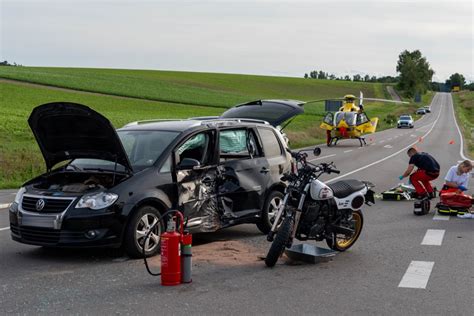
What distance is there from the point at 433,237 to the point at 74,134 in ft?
17.7

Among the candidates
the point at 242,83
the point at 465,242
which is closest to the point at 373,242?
the point at 465,242

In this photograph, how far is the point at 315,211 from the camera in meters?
8.20

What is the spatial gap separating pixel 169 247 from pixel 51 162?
2.74m

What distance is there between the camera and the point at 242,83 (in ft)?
371

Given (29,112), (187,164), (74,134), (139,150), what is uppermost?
(74,134)

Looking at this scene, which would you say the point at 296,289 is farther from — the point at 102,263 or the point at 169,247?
the point at 102,263

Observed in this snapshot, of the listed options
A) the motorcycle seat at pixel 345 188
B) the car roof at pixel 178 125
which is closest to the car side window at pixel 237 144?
the car roof at pixel 178 125

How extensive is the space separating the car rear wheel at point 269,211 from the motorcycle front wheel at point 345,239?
1318 millimetres

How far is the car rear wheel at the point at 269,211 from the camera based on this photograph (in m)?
9.68

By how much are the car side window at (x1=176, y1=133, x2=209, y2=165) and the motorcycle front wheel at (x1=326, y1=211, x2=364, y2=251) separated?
2.00m

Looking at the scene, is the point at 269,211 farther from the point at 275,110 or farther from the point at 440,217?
the point at 275,110

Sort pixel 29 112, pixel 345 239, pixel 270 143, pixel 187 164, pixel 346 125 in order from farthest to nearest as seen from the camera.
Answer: pixel 29 112
pixel 346 125
pixel 270 143
pixel 345 239
pixel 187 164

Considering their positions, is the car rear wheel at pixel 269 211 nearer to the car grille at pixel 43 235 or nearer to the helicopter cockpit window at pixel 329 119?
the car grille at pixel 43 235

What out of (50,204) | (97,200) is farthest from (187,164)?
(50,204)
